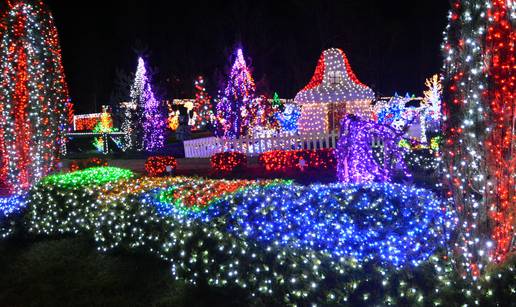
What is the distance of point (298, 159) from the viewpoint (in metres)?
14.5

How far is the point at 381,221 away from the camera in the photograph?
621cm

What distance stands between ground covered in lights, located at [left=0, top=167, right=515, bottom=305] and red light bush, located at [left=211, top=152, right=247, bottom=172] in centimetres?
566

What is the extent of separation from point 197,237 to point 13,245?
4.26 meters

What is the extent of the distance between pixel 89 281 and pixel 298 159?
29.8 feet

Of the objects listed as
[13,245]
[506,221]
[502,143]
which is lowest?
[13,245]

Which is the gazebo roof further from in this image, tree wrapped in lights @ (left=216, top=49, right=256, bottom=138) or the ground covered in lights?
the ground covered in lights

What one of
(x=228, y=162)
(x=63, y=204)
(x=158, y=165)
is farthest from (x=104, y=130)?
(x=63, y=204)

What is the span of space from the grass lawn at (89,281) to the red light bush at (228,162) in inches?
271

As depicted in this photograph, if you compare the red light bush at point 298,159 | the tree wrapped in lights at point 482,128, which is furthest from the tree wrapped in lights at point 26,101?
the tree wrapped in lights at point 482,128

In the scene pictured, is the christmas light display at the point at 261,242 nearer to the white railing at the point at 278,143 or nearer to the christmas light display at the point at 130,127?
the white railing at the point at 278,143

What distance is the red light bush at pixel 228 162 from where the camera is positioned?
14.4m

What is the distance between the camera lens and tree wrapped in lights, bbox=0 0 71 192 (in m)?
10.1

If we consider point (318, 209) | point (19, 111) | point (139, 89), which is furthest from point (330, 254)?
point (139, 89)

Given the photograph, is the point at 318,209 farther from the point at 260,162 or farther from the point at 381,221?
the point at 260,162
